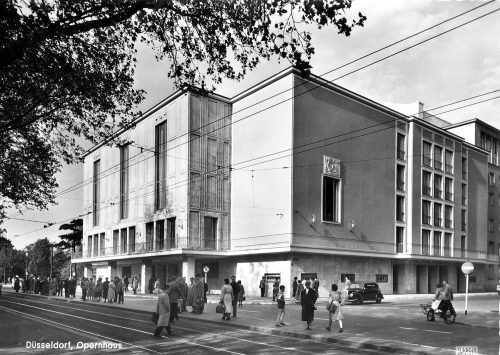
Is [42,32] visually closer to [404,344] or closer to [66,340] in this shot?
[66,340]

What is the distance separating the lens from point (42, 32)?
6.78 m

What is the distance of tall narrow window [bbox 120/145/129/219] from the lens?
52125mm

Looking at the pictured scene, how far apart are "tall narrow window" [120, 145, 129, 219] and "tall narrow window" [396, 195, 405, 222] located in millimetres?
26503

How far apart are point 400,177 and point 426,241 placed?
7.41 metres

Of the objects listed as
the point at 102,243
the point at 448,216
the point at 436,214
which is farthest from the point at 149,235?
the point at 448,216

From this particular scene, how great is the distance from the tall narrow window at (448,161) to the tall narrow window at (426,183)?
330 centimetres

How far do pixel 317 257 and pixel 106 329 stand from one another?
24.8 m

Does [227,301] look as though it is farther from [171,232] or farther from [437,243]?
[437,243]

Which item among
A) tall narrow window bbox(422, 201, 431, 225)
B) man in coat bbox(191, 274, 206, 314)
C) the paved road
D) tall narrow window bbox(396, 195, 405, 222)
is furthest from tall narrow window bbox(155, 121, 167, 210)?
the paved road

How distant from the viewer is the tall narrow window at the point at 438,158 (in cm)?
5200

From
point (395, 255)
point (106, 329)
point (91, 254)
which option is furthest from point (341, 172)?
point (91, 254)

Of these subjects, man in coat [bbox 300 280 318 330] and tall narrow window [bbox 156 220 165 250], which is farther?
tall narrow window [bbox 156 220 165 250]

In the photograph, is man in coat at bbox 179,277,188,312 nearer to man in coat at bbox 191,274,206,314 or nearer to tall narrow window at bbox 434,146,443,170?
man in coat at bbox 191,274,206,314

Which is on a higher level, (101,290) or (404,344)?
(404,344)
